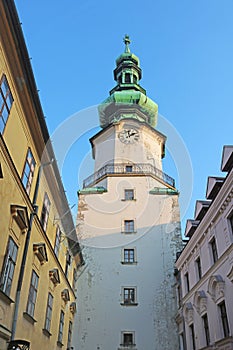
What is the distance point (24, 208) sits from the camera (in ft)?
34.9

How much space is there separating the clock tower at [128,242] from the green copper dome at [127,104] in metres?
0.62

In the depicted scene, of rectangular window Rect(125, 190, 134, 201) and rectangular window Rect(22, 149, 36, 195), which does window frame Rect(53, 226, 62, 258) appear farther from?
rectangular window Rect(125, 190, 134, 201)

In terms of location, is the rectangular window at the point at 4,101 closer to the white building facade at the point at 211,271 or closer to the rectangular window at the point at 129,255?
the white building facade at the point at 211,271

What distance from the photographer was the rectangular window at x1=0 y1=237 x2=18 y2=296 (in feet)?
31.2

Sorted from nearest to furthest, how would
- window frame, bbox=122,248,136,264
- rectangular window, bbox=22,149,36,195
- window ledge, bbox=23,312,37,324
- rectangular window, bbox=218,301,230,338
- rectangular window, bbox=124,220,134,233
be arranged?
window ledge, bbox=23,312,37,324, rectangular window, bbox=22,149,36,195, rectangular window, bbox=218,301,230,338, window frame, bbox=122,248,136,264, rectangular window, bbox=124,220,134,233

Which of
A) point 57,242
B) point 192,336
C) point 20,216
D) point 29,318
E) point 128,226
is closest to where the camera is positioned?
point 20,216

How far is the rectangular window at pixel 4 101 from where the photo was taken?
30.9 ft

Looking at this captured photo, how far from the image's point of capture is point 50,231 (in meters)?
15.4

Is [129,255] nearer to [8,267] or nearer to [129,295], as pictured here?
[129,295]

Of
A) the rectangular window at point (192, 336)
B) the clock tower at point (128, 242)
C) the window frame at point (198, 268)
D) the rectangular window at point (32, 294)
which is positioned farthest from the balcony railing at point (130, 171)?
the rectangular window at point (32, 294)

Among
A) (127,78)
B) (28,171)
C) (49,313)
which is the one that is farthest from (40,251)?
(127,78)

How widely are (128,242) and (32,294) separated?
13.0 m

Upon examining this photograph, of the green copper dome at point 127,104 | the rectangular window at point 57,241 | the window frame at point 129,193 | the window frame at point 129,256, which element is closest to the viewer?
the rectangular window at point 57,241

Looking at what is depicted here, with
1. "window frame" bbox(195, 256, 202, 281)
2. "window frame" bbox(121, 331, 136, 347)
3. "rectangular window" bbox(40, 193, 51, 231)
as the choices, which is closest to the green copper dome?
"window frame" bbox(195, 256, 202, 281)
